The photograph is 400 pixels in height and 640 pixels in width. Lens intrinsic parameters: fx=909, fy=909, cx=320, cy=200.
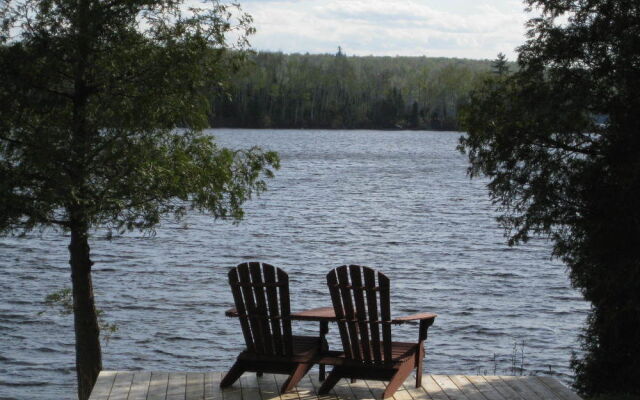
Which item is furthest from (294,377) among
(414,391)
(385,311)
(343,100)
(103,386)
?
(343,100)

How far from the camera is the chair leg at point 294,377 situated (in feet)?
21.6

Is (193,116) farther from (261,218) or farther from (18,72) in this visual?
(261,218)

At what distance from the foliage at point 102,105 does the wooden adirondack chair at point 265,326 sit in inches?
69.4

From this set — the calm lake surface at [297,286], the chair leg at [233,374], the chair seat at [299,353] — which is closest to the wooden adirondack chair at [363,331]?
the chair seat at [299,353]

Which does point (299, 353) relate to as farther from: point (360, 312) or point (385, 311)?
point (385, 311)

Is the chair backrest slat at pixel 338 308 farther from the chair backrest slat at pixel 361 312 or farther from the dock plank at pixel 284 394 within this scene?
the dock plank at pixel 284 394

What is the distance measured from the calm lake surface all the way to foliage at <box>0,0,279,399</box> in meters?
1.83

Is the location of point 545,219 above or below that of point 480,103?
below

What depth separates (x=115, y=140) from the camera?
7.77 metres

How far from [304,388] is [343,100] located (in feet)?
367

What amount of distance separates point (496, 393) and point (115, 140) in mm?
3764

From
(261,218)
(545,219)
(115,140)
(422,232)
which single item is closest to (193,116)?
(115,140)

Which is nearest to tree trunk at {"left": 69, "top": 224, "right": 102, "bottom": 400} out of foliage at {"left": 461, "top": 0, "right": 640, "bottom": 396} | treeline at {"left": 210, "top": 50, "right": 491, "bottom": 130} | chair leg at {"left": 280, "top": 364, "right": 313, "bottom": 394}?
chair leg at {"left": 280, "top": 364, "right": 313, "bottom": 394}

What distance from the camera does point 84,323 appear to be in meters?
9.16
